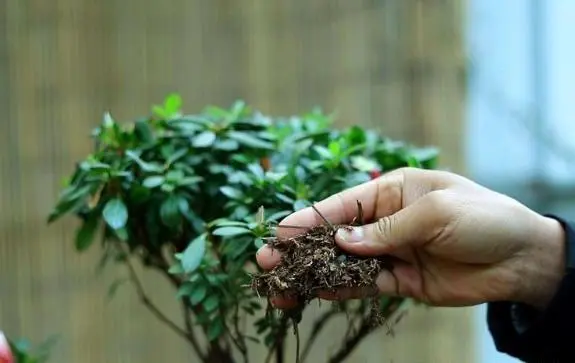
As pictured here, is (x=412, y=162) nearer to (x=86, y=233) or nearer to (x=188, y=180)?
(x=188, y=180)

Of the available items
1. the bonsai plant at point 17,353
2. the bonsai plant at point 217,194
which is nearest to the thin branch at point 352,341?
the bonsai plant at point 217,194

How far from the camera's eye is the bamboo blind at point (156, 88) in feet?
4.64

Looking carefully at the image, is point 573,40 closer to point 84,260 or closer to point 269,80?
point 269,80

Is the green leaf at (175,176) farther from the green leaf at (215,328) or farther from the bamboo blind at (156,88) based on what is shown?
the bamboo blind at (156,88)

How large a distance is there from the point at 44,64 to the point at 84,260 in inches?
14.0

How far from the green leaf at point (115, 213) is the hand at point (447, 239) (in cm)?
18

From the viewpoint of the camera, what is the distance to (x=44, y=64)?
4.69ft

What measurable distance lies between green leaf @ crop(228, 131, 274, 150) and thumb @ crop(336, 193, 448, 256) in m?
0.20

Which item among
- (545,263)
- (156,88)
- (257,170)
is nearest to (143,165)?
(257,170)

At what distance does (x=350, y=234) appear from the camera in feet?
2.45

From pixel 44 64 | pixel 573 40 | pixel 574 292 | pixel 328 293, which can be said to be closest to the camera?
pixel 328 293

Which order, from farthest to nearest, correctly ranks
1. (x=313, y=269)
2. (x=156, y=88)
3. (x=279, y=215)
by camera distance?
(x=156, y=88) < (x=279, y=215) < (x=313, y=269)

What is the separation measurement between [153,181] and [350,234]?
24 cm

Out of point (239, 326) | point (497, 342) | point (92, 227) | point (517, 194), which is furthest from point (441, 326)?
point (92, 227)
